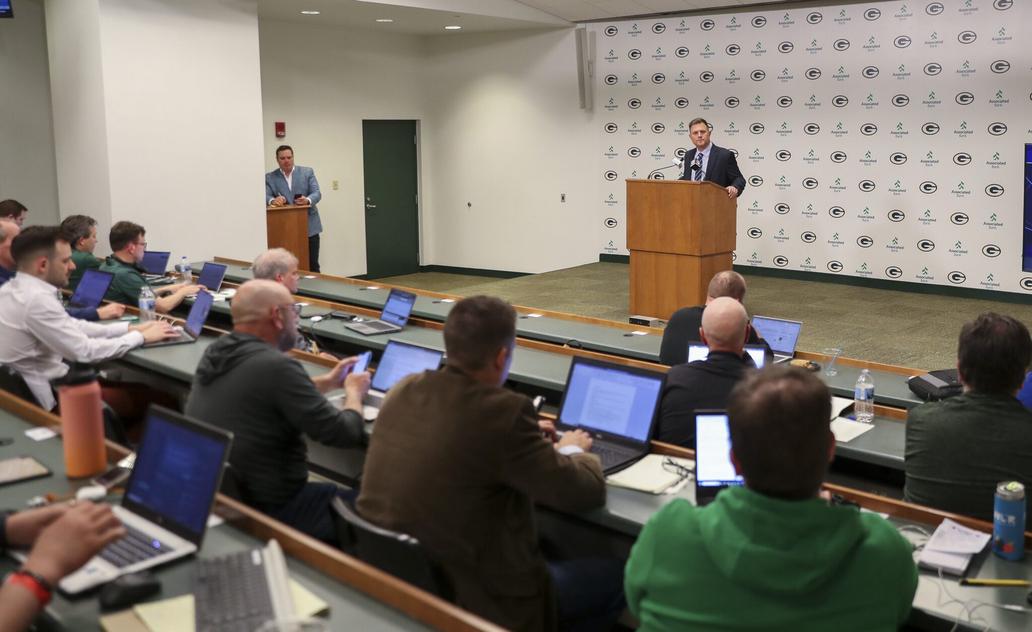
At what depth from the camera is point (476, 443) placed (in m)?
2.37

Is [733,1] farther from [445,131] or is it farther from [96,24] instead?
[96,24]

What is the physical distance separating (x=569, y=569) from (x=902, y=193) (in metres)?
7.69

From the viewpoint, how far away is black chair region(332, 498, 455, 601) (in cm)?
225

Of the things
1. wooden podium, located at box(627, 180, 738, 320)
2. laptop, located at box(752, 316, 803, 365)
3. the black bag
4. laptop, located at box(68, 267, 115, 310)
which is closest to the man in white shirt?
laptop, located at box(68, 267, 115, 310)

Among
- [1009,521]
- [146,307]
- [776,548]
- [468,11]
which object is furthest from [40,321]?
[468,11]

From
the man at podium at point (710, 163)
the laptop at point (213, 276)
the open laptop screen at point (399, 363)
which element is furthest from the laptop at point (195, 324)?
the man at podium at point (710, 163)

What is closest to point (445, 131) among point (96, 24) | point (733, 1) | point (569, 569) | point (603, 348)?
point (733, 1)

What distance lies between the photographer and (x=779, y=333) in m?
4.72

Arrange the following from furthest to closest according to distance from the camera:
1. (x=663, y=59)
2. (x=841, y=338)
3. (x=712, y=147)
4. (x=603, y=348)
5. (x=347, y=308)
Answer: (x=663, y=59), (x=712, y=147), (x=841, y=338), (x=347, y=308), (x=603, y=348)

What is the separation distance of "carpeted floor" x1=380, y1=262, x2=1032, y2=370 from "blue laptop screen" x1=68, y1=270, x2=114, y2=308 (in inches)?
162

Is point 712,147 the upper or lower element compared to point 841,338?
upper

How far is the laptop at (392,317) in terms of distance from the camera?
5.36 metres

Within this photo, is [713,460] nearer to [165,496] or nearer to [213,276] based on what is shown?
[165,496]

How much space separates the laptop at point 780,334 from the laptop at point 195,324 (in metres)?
2.74
